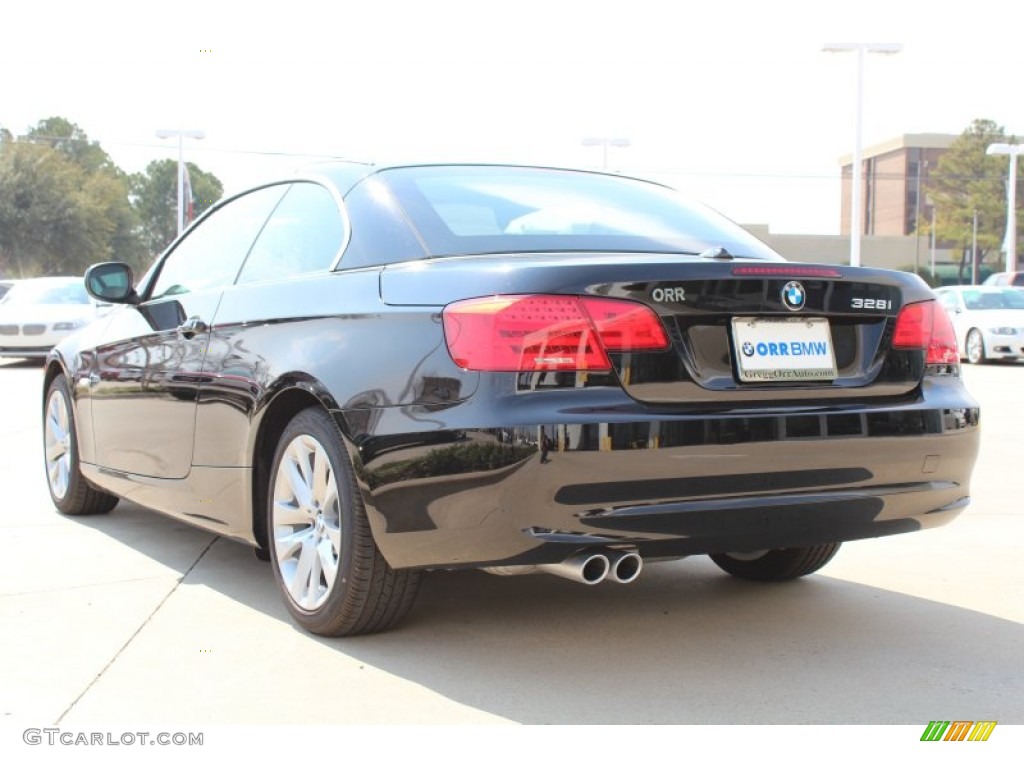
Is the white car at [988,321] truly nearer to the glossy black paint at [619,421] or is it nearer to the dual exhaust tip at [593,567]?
→ the glossy black paint at [619,421]

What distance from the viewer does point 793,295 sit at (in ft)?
11.7

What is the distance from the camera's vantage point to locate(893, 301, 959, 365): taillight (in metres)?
3.81

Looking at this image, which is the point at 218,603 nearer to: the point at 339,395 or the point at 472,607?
the point at 472,607

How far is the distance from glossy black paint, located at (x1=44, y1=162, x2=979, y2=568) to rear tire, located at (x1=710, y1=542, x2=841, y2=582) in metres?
0.86

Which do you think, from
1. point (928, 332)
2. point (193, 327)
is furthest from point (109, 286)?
point (928, 332)

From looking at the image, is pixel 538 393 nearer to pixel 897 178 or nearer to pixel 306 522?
pixel 306 522

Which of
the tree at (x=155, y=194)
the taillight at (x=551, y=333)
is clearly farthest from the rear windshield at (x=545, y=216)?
the tree at (x=155, y=194)

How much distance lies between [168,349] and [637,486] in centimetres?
236

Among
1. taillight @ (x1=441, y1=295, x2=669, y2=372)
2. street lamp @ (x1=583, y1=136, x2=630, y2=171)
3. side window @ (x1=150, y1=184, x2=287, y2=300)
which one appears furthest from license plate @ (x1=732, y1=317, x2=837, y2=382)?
street lamp @ (x1=583, y1=136, x2=630, y2=171)

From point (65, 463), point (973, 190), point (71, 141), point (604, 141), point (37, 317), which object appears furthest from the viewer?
point (71, 141)

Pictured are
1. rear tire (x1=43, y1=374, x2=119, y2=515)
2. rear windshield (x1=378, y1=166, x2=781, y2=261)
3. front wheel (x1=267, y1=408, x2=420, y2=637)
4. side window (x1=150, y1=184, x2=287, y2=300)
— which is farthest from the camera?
rear tire (x1=43, y1=374, x2=119, y2=515)

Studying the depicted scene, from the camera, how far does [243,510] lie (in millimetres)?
4297

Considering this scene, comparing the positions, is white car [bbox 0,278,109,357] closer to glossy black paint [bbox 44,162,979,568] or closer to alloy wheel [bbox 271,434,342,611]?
alloy wheel [bbox 271,434,342,611]

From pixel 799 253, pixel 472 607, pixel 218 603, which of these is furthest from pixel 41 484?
pixel 799 253
